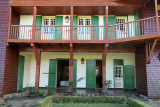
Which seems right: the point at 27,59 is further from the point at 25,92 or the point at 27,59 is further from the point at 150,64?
the point at 150,64

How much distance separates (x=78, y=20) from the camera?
941cm

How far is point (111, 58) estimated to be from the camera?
10.3m

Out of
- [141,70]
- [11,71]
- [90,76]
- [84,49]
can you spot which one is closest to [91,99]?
[84,49]

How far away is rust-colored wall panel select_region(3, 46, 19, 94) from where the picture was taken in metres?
7.75

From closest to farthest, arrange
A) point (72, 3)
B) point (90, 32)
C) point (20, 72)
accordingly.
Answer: point (72, 3), point (90, 32), point (20, 72)

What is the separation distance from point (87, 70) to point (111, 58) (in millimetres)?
2018

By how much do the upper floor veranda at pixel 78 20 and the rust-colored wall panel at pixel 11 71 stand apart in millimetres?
872

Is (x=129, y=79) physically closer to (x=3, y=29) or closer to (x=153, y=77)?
(x=153, y=77)

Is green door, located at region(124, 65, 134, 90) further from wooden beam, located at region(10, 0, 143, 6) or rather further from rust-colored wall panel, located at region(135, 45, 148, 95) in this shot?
wooden beam, located at region(10, 0, 143, 6)

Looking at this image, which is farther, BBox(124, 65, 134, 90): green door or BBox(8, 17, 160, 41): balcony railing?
BBox(124, 65, 134, 90): green door

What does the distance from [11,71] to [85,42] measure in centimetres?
476

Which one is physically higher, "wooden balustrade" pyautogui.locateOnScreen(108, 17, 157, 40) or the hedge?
"wooden balustrade" pyautogui.locateOnScreen(108, 17, 157, 40)

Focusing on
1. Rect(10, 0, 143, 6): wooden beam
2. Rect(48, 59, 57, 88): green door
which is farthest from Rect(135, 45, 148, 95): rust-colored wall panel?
Rect(48, 59, 57, 88): green door

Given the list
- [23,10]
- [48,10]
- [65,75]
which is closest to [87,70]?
[65,75]
